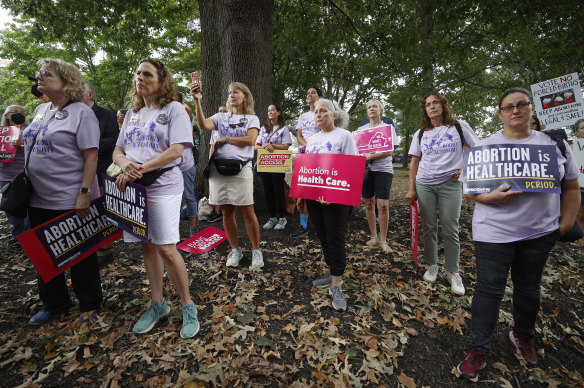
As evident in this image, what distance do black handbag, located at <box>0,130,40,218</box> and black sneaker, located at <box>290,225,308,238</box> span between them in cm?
375

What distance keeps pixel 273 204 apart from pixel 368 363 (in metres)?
3.63

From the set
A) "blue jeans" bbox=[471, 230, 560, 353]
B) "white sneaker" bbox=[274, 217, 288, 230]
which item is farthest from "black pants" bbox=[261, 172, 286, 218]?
"blue jeans" bbox=[471, 230, 560, 353]

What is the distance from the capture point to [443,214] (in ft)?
11.4

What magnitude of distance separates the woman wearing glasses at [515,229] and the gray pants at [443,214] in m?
1.13

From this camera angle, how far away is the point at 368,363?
2330mm

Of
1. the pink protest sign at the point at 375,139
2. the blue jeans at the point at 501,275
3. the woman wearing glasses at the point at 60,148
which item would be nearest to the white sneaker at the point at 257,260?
the woman wearing glasses at the point at 60,148

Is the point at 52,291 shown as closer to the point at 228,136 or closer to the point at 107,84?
the point at 228,136

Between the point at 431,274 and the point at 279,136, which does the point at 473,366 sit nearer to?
the point at 431,274

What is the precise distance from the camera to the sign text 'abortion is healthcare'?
2.03 metres

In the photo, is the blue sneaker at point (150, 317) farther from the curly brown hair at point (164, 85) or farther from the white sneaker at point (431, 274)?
the white sneaker at point (431, 274)

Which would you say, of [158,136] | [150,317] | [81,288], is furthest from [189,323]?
[158,136]

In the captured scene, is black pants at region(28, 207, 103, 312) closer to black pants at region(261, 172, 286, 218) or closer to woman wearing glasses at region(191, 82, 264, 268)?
woman wearing glasses at region(191, 82, 264, 268)

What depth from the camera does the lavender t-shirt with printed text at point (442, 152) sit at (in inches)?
130

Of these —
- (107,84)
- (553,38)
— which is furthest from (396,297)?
(107,84)
